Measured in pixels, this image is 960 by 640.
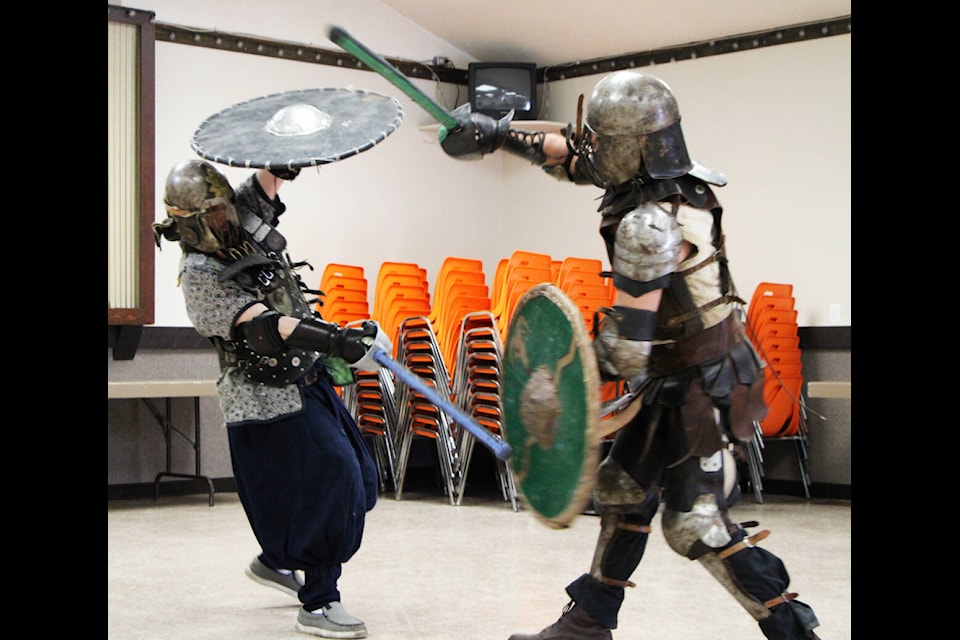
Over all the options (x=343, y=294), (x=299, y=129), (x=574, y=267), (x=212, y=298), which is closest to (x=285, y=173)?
(x=299, y=129)

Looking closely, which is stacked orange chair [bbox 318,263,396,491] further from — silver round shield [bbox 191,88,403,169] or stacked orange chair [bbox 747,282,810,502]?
silver round shield [bbox 191,88,403,169]

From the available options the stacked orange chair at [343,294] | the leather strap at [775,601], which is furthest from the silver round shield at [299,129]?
the stacked orange chair at [343,294]

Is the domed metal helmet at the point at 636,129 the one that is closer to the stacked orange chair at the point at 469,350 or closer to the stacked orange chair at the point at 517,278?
the stacked orange chair at the point at 469,350

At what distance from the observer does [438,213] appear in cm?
843

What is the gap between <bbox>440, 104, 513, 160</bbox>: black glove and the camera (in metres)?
3.44

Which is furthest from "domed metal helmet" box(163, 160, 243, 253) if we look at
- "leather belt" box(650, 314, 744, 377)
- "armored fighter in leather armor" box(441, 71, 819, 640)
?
"leather belt" box(650, 314, 744, 377)

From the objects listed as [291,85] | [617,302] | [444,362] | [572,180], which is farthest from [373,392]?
[617,302]

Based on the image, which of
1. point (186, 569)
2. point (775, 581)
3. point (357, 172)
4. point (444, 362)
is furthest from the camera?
point (357, 172)

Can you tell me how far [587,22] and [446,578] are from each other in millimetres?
4287

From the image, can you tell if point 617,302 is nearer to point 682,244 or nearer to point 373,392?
point 682,244

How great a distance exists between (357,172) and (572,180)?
4.76m

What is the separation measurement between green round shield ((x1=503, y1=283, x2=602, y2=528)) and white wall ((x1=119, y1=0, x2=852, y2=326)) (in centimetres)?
439

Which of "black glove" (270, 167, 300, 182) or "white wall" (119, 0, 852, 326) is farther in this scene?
"white wall" (119, 0, 852, 326)

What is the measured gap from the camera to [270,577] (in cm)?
411
